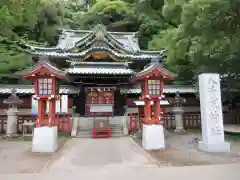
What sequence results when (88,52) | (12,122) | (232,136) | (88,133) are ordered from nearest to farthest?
(232,136)
(12,122)
(88,133)
(88,52)

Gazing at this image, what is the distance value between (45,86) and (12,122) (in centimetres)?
582

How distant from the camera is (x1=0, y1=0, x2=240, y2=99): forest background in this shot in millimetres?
11445

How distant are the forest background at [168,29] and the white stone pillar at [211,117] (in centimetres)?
304

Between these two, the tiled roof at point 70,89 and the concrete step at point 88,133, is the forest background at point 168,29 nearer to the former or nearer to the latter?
the tiled roof at point 70,89

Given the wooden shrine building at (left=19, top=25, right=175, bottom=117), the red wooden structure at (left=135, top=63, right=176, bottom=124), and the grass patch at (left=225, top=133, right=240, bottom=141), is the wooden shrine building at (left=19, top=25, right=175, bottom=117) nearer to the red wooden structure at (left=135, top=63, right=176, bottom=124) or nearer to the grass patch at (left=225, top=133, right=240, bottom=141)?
the red wooden structure at (left=135, top=63, right=176, bottom=124)

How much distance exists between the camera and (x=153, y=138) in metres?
10.4

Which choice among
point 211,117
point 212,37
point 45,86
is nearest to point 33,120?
point 45,86

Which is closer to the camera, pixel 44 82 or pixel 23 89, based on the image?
pixel 44 82

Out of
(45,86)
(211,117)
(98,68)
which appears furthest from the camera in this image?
(98,68)

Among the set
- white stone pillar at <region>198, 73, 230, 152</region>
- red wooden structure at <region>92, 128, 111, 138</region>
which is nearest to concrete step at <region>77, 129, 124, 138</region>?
red wooden structure at <region>92, 128, 111, 138</region>

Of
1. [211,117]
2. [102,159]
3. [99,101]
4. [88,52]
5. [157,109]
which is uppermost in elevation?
[88,52]

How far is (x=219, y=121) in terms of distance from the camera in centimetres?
991

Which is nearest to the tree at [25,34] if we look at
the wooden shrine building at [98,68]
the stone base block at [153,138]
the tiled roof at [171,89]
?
the wooden shrine building at [98,68]

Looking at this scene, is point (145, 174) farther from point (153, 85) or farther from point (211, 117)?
point (153, 85)
